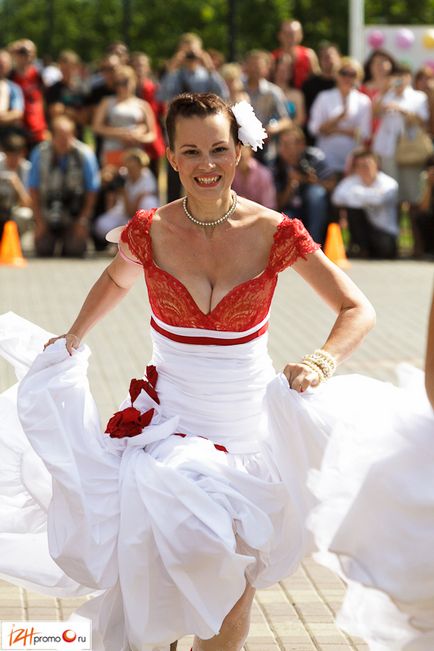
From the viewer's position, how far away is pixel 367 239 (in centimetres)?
1700

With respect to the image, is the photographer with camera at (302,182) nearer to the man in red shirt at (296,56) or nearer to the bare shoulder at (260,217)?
the man in red shirt at (296,56)

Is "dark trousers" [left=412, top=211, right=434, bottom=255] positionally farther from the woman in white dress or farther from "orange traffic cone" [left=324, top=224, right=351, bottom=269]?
the woman in white dress

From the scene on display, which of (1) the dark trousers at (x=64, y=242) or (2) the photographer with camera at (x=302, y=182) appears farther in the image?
(1) the dark trousers at (x=64, y=242)

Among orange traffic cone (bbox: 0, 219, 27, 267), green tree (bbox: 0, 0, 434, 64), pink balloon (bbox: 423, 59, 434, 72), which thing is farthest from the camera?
green tree (bbox: 0, 0, 434, 64)

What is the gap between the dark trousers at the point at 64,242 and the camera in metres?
16.8

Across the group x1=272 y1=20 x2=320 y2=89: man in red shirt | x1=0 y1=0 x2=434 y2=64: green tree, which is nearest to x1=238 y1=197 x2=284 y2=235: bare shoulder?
x1=272 y1=20 x2=320 y2=89: man in red shirt

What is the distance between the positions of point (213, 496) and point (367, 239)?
512 inches

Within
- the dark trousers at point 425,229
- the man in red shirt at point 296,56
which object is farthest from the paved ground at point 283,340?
the man in red shirt at point 296,56

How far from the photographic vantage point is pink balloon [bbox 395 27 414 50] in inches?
782

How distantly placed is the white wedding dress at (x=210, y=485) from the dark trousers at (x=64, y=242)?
1210 centimetres

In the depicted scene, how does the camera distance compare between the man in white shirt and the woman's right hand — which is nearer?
the woman's right hand

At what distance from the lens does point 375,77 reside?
58.8ft

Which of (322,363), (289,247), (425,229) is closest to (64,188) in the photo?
(425,229)

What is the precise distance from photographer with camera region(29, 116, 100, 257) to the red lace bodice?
11.8 meters
